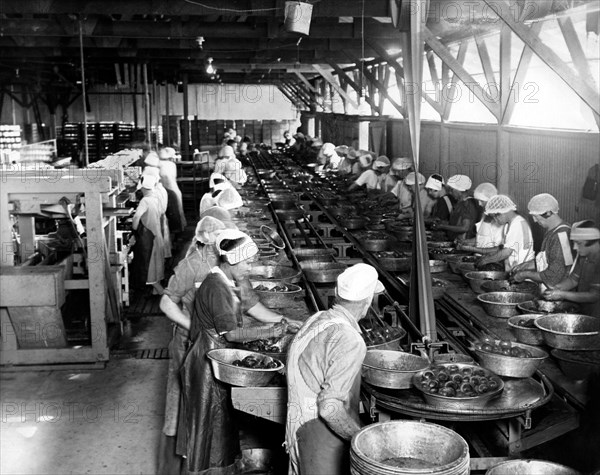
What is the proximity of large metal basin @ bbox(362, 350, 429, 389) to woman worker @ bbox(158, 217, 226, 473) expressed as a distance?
149cm

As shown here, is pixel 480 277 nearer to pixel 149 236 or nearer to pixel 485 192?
pixel 485 192

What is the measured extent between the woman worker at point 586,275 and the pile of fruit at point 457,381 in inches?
65.8

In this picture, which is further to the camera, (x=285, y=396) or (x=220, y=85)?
(x=220, y=85)

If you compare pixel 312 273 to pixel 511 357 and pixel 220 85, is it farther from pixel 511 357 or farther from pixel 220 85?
pixel 220 85

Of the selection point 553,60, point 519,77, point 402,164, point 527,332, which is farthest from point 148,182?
point 527,332

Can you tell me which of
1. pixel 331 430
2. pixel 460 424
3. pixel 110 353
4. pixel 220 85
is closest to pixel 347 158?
pixel 110 353

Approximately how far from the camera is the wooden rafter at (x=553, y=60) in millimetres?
6355

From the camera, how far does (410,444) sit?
3463 millimetres

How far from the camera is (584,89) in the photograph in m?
6.36

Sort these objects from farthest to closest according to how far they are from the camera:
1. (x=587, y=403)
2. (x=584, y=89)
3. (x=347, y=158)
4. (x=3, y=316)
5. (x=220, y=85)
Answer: (x=220, y=85)
(x=347, y=158)
(x=3, y=316)
(x=584, y=89)
(x=587, y=403)

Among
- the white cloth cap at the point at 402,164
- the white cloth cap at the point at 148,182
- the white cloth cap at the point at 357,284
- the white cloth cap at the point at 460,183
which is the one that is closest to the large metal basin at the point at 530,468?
the white cloth cap at the point at 357,284

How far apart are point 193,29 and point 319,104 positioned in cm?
1604

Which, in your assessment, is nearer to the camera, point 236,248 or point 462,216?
point 236,248

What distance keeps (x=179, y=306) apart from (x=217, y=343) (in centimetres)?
89
